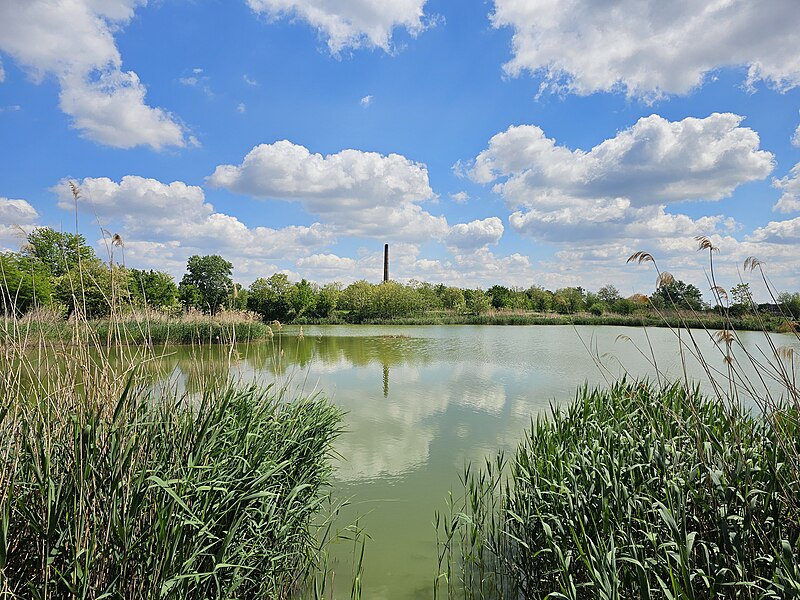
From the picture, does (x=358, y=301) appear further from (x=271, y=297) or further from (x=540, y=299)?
(x=540, y=299)

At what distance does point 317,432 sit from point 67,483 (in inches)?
104

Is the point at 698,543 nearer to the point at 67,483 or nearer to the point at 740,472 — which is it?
the point at 740,472

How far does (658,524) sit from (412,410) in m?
6.03

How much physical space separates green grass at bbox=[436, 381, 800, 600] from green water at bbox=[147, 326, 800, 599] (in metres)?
0.47

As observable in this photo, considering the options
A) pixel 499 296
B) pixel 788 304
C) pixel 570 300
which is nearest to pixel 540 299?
pixel 499 296

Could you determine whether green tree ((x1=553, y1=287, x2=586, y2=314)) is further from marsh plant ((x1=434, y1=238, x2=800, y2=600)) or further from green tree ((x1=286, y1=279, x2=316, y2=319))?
green tree ((x1=286, y1=279, x2=316, y2=319))

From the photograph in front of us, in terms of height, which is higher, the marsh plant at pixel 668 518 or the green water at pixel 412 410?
the marsh plant at pixel 668 518

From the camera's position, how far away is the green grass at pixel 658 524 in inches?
84.2

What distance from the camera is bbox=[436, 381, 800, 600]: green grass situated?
2.14 m

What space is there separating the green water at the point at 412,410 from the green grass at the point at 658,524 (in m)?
0.47

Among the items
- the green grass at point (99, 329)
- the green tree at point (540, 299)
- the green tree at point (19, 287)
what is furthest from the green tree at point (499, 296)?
the green grass at point (99, 329)

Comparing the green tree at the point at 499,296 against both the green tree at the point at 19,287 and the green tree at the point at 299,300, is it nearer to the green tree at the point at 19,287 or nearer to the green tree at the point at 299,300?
the green tree at the point at 299,300

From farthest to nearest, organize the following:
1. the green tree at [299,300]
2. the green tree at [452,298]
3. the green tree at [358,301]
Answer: the green tree at [452,298]
the green tree at [358,301]
the green tree at [299,300]

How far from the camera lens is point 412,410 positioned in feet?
27.9
